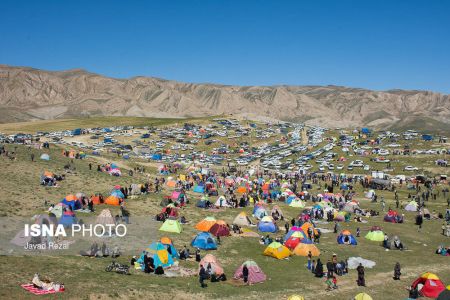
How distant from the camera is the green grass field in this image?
1950 cm

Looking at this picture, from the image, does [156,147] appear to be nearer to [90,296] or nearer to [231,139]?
[231,139]

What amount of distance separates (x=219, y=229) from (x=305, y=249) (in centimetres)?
685

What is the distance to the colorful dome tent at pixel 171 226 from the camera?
3284 centimetres

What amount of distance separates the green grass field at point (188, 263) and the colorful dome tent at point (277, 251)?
629 mm


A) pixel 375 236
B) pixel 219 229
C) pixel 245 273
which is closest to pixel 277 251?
pixel 219 229

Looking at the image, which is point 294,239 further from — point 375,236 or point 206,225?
point 375,236

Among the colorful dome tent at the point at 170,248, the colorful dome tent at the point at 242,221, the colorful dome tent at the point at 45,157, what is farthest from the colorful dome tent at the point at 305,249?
the colorful dome tent at the point at 45,157

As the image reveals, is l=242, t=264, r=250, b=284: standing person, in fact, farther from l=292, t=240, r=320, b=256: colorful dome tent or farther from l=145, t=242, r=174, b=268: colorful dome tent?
l=292, t=240, r=320, b=256: colorful dome tent

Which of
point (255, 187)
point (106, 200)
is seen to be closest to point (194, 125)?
point (255, 187)

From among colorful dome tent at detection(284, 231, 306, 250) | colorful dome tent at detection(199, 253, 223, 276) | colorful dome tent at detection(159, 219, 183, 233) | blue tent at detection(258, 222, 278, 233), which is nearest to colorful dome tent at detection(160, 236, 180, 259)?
colorful dome tent at detection(199, 253, 223, 276)

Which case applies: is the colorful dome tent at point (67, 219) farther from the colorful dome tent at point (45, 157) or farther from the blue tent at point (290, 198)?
the blue tent at point (290, 198)

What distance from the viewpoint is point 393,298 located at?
73.5ft

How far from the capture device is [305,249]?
30.2m

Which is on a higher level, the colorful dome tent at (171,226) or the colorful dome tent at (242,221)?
the colorful dome tent at (171,226)
